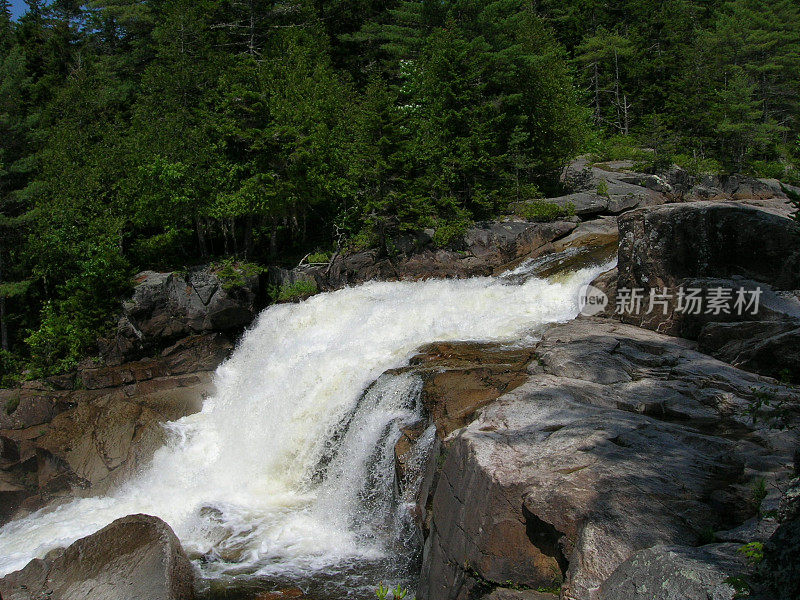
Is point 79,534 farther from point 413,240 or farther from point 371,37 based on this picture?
point 371,37

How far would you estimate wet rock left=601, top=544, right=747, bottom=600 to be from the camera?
3.19 m

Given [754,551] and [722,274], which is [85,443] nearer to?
[754,551]

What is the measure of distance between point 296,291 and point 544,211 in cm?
918

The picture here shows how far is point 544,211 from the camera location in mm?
19156

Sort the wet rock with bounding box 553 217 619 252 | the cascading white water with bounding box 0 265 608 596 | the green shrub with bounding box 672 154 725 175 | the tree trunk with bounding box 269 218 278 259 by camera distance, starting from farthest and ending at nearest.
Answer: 1. the green shrub with bounding box 672 154 725 175
2. the tree trunk with bounding box 269 218 278 259
3. the wet rock with bounding box 553 217 619 252
4. the cascading white water with bounding box 0 265 608 596

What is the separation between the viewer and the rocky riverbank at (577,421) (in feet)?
14.8

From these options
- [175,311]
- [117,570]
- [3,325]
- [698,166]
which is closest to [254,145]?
[175,311]

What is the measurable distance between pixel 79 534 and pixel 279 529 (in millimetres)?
4318

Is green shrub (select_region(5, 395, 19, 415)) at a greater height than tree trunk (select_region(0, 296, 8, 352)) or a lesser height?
lesser

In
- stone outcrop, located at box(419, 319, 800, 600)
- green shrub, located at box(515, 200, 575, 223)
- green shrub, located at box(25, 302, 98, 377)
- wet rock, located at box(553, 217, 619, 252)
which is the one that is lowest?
green shrub, located at box(25, 302, 98, 377)

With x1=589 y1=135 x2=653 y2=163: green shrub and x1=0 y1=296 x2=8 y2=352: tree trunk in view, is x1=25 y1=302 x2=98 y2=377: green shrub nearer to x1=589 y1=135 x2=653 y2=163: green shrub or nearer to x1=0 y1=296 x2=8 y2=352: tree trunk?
x1=0 y1=296 x2=8 y2=352: tree trunk

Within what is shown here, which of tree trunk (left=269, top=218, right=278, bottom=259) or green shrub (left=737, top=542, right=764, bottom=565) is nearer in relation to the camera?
green shrub (left=737, top=542, right=764, bottom=565)

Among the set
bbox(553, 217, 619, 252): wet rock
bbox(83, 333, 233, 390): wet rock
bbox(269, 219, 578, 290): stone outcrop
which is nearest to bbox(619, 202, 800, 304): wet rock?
bbox(553, 217, 619, 252): wet rock

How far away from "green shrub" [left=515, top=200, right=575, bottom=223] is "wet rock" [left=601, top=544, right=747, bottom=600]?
16305 millimetres
